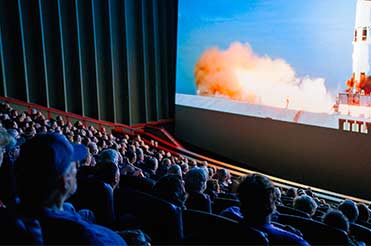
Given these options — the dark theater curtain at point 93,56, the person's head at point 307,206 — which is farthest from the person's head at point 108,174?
the dark theater curtain at point 93,56

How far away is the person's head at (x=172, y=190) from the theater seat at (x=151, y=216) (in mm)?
184

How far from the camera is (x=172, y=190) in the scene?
2568 mm

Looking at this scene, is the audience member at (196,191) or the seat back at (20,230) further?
the audience member at (196,191)

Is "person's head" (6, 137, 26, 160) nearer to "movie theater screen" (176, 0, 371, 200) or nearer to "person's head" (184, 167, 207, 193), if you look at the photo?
"person's head" (184, 167, 207, 193)

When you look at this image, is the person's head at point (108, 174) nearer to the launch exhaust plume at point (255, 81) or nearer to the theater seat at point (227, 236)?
the theater seat at point (227, 236)

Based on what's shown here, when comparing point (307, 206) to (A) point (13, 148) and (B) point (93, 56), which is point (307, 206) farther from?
(B) point (93, 56)

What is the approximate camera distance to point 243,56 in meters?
9.64

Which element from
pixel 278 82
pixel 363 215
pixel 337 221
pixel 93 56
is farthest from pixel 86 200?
pixel 93 56

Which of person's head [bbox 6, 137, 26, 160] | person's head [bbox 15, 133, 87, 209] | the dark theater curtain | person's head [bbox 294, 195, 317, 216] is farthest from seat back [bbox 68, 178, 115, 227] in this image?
the dark theater curtain

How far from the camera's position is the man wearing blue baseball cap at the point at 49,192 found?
4.14 ft

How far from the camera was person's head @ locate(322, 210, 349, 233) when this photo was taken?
105 inches

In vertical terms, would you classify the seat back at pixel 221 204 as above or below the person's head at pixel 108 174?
below

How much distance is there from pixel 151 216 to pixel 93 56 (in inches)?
330

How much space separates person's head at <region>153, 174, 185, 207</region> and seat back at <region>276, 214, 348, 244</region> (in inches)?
29.8
